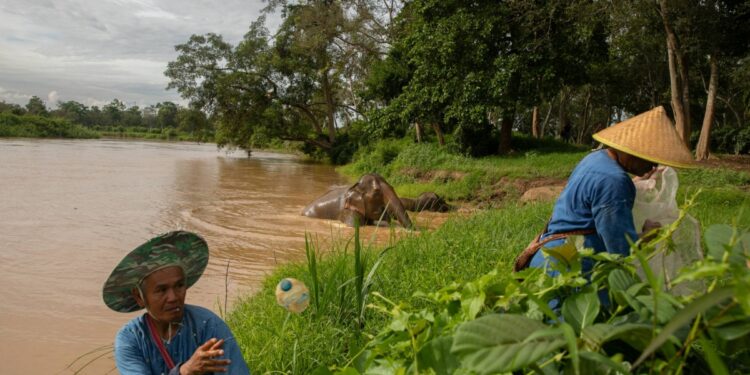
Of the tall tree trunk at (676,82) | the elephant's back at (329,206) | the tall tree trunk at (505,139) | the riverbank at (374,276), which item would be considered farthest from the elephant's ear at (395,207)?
the tall tree trunk at (505,139)

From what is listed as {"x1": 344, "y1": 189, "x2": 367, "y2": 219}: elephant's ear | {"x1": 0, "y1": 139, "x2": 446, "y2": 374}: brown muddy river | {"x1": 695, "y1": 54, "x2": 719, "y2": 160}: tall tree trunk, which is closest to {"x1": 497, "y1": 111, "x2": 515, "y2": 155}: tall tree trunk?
{"x1": 695, "y1": 54, "x2": 719, "y2": 160}: tall tree trunk

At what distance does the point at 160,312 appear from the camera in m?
2.24

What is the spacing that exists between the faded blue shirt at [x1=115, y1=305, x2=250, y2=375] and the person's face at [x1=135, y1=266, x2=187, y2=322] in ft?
0.21

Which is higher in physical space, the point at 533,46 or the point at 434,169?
the point at 533,46

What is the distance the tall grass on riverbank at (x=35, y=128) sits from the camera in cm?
5141

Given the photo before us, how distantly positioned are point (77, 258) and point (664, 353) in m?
7.84

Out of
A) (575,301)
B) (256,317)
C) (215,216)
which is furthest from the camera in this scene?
(215,216)

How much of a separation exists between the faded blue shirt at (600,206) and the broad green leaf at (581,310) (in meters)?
1.35

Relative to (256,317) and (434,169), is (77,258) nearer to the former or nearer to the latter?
(256,317)

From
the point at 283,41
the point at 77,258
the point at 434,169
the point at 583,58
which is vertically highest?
the point at 283,41

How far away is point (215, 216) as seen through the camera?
35.6 ft

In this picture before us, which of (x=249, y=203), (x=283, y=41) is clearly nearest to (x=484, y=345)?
(x=249, y=203)

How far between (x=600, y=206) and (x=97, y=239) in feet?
26.5

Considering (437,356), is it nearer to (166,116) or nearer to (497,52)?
(497,52)
